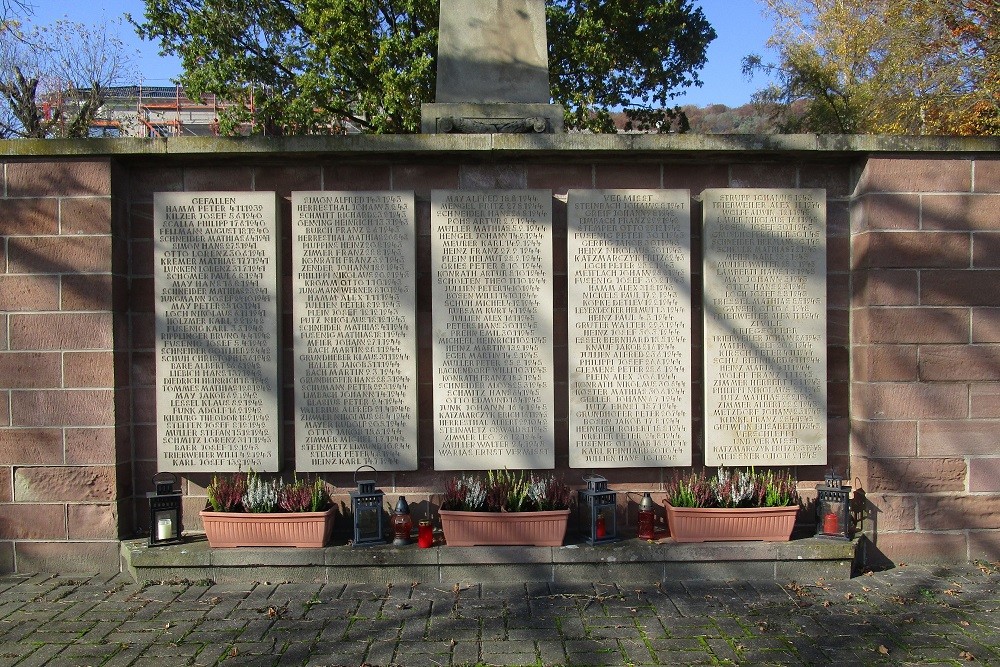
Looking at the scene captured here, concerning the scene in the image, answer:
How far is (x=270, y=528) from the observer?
4.70 metres

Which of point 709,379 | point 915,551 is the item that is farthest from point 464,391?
point 915,551

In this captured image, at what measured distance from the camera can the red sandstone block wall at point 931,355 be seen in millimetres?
4887

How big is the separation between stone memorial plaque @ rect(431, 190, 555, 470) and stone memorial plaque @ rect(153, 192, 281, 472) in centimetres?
106

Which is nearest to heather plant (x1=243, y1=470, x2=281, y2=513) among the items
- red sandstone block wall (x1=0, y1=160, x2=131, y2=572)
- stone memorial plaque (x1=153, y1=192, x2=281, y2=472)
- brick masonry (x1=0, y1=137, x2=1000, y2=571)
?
stone memorial plaque (x1=153, y1=192, x2=281, y2=472)

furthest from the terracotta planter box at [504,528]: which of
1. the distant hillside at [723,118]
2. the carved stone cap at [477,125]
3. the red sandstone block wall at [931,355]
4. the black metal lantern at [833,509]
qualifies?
the distant hillside at [723,118]

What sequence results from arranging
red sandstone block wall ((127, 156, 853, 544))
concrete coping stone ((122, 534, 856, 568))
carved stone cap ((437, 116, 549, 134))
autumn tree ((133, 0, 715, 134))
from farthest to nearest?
autumn tree ((133, 0, 715, 134)) → carved stone cap ((437, 116, 549, 134)) → red sandstone block wall ((127, 156, 853, 544)) → concrete coping stone ((122, 534, 856, 568))

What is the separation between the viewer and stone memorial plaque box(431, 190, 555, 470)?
4.95m

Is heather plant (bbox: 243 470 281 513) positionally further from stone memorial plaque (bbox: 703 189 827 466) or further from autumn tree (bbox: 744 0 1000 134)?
autumn tree (bbox: 744 0 1000 134)

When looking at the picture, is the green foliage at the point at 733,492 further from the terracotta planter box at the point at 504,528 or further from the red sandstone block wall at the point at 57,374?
the red sandstone block wall at the point at 57,374

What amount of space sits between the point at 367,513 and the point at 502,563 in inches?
34.4

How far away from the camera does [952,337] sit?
4.91m

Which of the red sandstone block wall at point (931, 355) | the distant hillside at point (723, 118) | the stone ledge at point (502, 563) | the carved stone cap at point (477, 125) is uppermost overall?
the distant hillside at point (723, 118)

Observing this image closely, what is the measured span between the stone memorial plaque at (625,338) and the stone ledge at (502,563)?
2.06 feet

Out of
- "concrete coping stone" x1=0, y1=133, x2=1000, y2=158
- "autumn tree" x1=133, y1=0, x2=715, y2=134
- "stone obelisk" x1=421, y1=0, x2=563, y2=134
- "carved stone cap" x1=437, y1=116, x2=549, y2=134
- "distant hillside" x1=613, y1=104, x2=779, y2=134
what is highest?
"distant hillside" x1=613, y1=104, x2=779, y2=134
